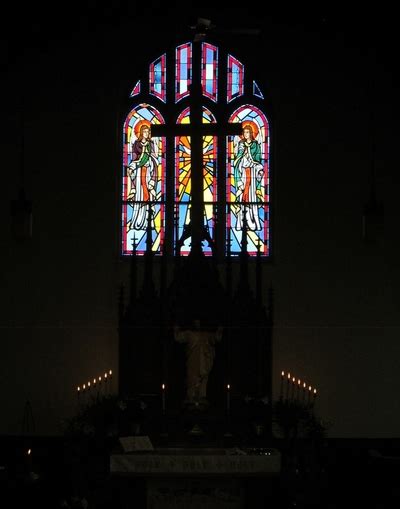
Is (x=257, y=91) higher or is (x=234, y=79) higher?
(x=234, y=79)

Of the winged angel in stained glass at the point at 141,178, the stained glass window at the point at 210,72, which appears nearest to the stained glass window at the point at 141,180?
the winged angel in stained glass at the point at 141,178

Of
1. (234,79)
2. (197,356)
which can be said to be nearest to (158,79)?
(234,79)

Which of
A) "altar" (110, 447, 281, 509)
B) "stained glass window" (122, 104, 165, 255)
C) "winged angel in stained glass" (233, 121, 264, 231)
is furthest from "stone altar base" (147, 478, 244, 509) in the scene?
"winged angel in stained glass" (233, 121, 264, 231)

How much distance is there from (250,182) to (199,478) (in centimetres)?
546

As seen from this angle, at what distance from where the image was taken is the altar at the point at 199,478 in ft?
34.1

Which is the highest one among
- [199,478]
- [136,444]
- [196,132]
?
[196,132]

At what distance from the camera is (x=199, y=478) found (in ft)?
34.6
